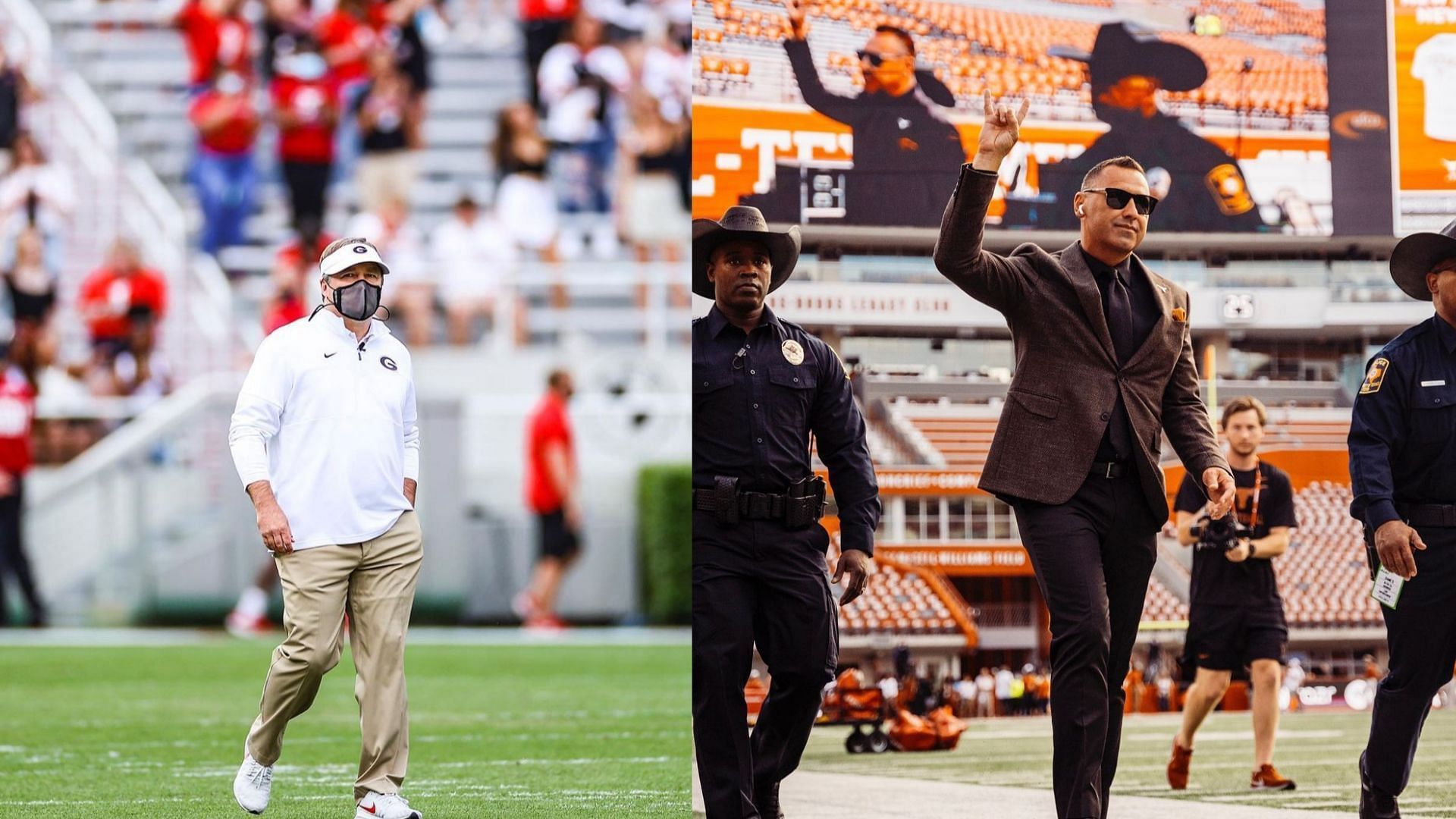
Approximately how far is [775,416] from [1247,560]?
2.82 m

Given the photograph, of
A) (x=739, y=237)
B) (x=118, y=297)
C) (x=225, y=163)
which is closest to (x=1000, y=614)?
(x=739, y=237)

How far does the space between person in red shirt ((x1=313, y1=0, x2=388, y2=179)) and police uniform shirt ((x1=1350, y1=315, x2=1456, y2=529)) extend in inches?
706

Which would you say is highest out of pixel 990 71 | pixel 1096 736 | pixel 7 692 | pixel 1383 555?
pixel 990 71

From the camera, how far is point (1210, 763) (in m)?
8.70

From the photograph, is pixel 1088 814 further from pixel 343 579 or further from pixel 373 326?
pixel 373 326

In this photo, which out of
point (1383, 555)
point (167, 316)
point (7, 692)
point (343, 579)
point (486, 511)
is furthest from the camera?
point (167, 316)

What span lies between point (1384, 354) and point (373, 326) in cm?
340

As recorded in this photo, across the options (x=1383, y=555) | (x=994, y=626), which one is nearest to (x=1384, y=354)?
(x=1383, y=555)

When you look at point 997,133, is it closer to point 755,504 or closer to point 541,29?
point 755,504

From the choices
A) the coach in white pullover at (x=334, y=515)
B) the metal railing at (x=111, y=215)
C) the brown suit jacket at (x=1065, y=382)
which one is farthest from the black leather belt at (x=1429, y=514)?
the metal railing at (x=111, y=215)

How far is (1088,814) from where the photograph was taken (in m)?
5.56

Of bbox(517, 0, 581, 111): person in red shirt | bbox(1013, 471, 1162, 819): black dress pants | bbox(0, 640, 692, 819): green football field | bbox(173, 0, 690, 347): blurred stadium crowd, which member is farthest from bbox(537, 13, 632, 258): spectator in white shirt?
bbox(1013, 471, 1162, 819): black dress pants

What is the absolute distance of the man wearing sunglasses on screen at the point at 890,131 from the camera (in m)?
7.35

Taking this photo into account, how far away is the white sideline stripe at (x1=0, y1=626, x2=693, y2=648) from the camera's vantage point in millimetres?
17656
